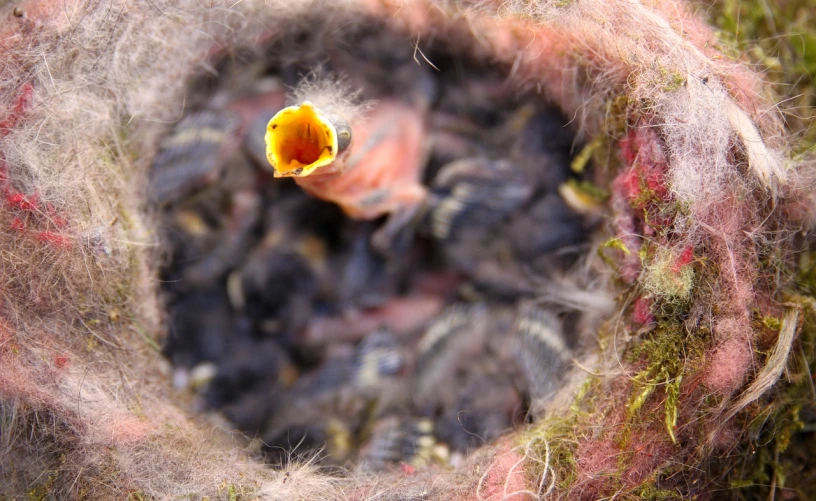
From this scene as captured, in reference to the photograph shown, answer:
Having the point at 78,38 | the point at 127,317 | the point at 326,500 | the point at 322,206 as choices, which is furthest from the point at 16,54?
the point at 326,500

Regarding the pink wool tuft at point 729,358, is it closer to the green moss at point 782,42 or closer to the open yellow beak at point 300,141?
the green moss at point 782,42

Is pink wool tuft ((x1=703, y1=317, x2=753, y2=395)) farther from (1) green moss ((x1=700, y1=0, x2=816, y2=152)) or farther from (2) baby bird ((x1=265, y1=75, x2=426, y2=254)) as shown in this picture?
(2) baby bird ((x1=265, y1=75, x2=426, y2=254))

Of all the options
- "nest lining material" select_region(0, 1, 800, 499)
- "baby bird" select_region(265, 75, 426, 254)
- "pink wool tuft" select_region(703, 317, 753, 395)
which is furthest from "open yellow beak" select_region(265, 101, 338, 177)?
"pink wool tuft" select_region(703, 317, 753, 395)

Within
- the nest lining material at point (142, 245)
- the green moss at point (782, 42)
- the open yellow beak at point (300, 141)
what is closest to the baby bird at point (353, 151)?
the open yellow beak at point (300, 141)

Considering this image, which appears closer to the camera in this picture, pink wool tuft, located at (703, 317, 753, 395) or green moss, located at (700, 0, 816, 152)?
pink wool tuft, located at (703, 317, 753, 395)

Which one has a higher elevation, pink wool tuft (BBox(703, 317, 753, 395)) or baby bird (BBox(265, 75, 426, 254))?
baby bird (BBox(265, 75, 426, 254))
